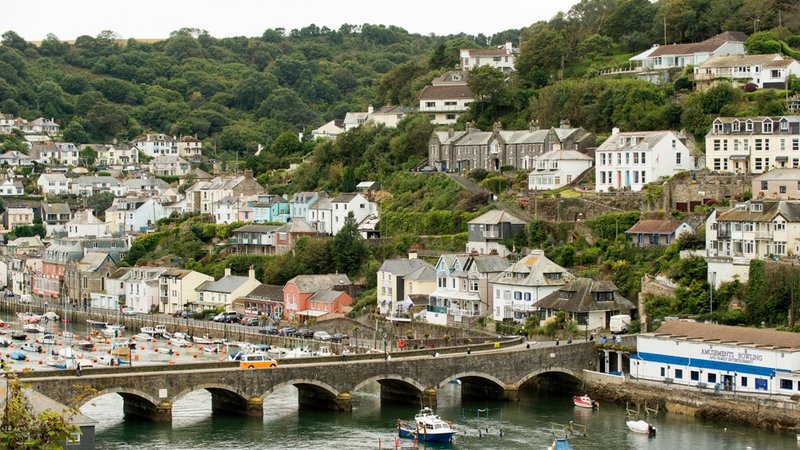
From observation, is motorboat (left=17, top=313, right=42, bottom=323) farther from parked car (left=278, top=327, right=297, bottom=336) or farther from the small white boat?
parked car (left=278, top=327, right=297, bottom=336)

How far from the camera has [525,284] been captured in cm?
6134

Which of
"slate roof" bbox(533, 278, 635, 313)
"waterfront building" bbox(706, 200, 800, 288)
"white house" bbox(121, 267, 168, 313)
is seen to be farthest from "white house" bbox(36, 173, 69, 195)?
"waterfront building" bbox(706, 200, 800, 288)

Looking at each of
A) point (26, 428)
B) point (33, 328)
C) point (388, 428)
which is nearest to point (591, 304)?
point (388, 428)

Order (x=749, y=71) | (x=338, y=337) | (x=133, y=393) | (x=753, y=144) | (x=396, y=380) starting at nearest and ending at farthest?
1. (x=133, y=393)
2. (x=396, y=380)
3. (x=753, y=144)
4. (x=338, y=337)
5. (x=749, y=71)

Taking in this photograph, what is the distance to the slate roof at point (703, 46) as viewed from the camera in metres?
80.0

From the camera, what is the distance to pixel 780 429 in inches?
1802

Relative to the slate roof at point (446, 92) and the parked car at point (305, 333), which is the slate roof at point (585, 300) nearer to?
the parked car at point (305, 333)

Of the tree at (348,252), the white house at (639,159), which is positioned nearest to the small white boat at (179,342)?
the tree at (348,252)

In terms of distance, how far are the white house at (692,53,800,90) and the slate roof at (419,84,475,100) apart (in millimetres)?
17002

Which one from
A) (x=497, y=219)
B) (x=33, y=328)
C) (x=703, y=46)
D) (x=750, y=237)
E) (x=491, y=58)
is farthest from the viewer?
(x=491, y=58)

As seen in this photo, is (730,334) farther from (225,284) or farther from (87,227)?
(87,227)

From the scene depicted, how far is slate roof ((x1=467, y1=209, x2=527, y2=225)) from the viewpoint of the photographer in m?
69.1

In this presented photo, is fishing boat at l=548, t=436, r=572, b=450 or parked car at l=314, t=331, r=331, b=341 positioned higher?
parked car at l=314, t=331, r=331, b=341

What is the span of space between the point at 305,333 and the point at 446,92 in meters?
26.3
